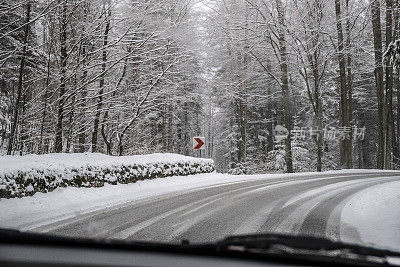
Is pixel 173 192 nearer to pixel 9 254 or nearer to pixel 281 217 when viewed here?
pixel 281 217

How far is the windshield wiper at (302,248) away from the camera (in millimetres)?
1389

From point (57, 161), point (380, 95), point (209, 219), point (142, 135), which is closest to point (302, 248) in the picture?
point (209, 219)

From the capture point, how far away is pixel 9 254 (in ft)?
4.06

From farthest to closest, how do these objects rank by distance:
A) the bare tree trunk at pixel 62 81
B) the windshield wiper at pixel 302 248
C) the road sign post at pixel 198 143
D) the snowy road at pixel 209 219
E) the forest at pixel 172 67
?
1. the road sign post at pixel 198 143
2. the forest at pixel 172 67
3. the bare tree trunk at pixel 62 81
4. the snowy road at pixel 209 219
5. the windshield wiper at pixel 302 248

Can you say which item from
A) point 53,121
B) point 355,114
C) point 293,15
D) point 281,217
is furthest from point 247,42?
point 355,114

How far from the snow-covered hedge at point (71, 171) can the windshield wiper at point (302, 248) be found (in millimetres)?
6010

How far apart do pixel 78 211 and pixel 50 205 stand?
0.95 metres

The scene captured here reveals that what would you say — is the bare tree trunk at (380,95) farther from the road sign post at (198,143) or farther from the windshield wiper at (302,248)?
the windshield wiper at (302,248)

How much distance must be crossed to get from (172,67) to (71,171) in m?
7.20

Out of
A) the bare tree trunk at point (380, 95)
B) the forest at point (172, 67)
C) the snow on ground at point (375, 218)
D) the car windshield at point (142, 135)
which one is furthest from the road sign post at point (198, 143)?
the bare tree trunk at point (380, 95)

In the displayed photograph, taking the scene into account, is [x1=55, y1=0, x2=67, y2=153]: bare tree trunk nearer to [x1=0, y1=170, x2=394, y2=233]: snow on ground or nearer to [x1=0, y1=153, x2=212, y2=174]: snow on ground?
[x1=0, y1=153, x2=212, y2=174]: snow on ground

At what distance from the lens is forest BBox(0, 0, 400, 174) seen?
32.5ft

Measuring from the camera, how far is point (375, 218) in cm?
505

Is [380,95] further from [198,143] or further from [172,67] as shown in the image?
[172,67]
